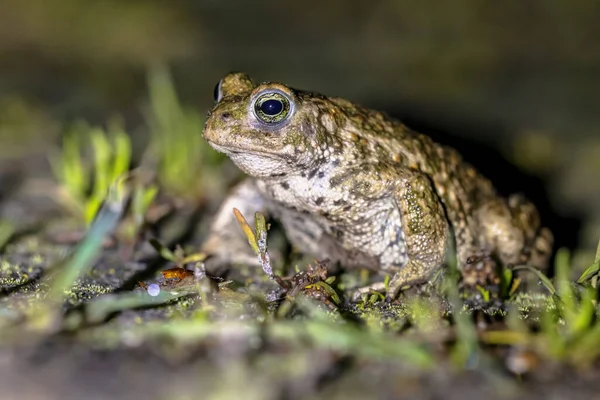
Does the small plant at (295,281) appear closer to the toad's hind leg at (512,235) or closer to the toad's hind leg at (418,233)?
the toad's hind leg at (418,233)

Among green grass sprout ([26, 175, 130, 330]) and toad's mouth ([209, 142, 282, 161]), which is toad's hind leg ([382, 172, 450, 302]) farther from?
green grass sprout ([26, 175, 130, 330])

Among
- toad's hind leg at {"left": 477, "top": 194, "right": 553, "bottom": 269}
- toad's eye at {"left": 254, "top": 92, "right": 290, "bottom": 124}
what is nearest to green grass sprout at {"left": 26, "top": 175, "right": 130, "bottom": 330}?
toad's eye at {"left": 254, "top": 92, "right": 290, "bottom": 124}

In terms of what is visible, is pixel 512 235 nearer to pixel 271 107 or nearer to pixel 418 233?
pixel 418 233

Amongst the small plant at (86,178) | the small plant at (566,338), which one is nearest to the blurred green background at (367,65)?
the small plant at (86,178)

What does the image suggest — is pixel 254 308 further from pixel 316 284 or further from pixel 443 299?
pixel 443 299

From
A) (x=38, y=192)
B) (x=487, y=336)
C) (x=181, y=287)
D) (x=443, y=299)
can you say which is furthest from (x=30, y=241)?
(x=487, y=336)
